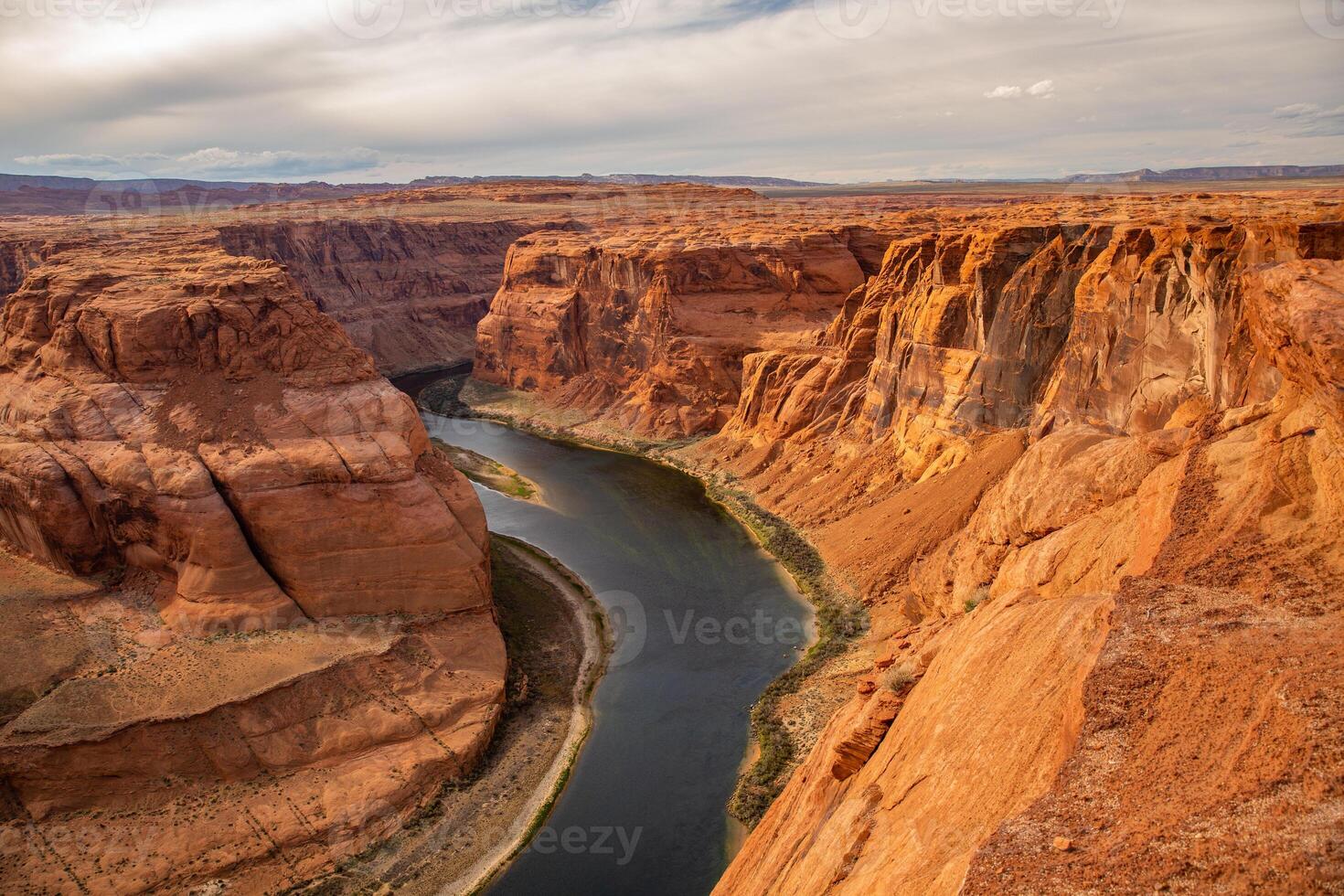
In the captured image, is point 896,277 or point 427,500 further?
point 896,277

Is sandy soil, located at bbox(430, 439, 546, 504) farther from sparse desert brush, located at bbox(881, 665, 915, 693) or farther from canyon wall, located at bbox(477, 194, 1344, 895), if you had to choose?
sparse desert brush, located at bbox(881, 665, 915, 693)

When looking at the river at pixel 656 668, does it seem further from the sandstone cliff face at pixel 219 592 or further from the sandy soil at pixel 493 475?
the sandstone cliff face at pixel 219 592

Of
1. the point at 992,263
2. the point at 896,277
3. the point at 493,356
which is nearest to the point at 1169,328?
the point at 992,263

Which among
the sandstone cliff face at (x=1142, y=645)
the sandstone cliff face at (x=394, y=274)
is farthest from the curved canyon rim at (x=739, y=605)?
the sandstone cliff face at (x=394, y=274)

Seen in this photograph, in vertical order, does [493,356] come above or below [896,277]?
below

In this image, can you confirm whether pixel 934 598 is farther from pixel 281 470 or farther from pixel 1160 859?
pixel 281 470

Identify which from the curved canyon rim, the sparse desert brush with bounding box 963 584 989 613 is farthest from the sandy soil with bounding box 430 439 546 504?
the sparse desert brush with bounding box 963 584 989 613
